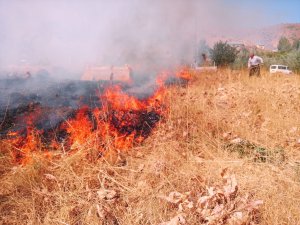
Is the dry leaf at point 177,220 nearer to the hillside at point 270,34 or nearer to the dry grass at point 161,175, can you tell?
the dry grass at point 161,175

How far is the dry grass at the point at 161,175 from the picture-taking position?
2.34 meters

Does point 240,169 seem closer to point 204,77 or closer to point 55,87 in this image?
point 55,87

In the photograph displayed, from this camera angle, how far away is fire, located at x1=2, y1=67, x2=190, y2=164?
11.0 feet

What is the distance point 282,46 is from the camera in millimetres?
46906

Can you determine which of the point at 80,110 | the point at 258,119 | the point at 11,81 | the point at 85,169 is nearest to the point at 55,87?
the point at 11,81

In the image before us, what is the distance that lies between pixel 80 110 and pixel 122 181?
69.4 inches

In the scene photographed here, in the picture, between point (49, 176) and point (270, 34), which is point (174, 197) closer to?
point (49, 176)

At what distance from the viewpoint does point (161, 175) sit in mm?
2814

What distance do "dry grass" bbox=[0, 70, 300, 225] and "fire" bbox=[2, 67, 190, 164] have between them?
0.55 feet

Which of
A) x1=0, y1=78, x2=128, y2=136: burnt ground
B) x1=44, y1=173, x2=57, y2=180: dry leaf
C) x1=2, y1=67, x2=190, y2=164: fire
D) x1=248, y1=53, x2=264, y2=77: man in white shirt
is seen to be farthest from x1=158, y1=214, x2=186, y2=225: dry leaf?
x1=248, y1=53, x2=264, y2=77: man in white shirt

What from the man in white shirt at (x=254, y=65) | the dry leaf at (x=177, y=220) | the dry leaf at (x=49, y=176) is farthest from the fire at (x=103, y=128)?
the man in white shirt at (x=254, y=65)

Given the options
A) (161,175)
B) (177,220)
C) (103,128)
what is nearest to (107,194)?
(161,175)

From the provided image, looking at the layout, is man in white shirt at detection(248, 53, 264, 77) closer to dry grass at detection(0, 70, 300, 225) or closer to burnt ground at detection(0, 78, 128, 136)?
burnt ground at detection(0, 78, 128, 136)

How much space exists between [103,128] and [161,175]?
1.22m
